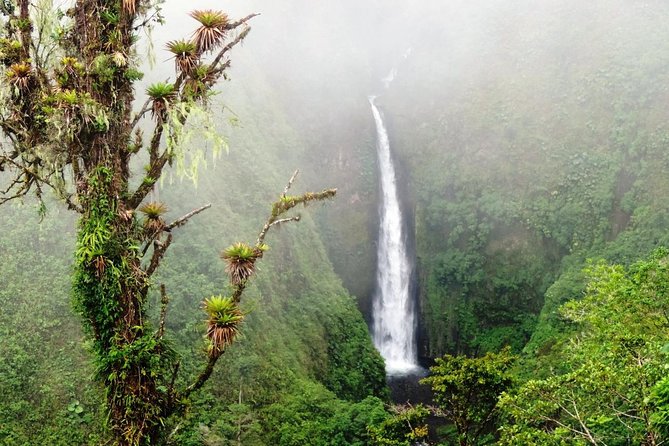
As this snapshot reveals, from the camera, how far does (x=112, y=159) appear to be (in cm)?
712

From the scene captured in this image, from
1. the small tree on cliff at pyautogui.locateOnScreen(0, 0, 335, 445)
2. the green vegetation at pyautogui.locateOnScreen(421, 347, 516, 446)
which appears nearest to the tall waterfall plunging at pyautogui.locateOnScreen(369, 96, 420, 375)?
the green vegetation at pyautogui.locateOnScreen(421, 347, 516, 446)

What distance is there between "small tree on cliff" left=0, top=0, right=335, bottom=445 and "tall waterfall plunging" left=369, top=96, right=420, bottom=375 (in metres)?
27.2

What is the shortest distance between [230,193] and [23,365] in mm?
14668

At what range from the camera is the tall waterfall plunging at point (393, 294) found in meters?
34.8

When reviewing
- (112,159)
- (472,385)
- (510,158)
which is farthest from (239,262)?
(510,158)

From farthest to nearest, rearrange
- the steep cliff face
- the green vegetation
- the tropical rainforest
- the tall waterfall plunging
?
1. the tall waterfall plunging
2. the steep cliff face
3. the green vegetation
4. the tropical rainforest

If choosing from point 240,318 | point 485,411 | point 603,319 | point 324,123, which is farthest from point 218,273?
point 324,123

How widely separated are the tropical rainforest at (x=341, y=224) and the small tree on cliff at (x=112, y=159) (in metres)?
0.04

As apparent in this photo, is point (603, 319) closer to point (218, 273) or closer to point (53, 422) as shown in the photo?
point (218, 273)

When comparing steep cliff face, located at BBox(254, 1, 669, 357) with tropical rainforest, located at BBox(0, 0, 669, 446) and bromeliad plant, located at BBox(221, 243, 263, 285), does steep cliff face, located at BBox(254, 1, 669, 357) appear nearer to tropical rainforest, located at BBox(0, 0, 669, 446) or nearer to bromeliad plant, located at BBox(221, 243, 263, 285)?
tropical rainforest, located at BBox(0, 0, 669, 446)

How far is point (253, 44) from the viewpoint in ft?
140

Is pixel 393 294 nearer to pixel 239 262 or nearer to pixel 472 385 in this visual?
pixel 472 385

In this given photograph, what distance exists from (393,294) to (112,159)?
30422 millimetres

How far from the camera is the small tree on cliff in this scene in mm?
6828
